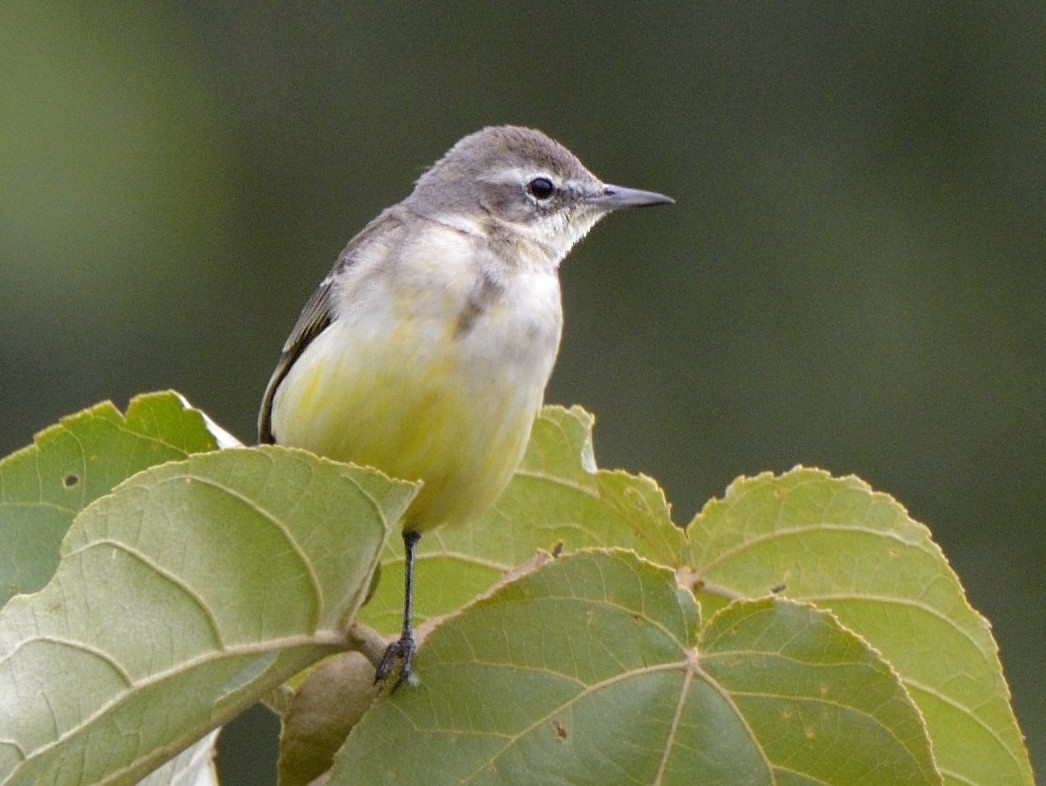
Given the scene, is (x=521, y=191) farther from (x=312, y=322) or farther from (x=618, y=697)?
(x=618, y=697)

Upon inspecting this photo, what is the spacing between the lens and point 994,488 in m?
11.9

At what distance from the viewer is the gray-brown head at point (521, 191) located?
439 centimetres

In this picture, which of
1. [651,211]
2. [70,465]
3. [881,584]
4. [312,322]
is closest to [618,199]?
[312,322]

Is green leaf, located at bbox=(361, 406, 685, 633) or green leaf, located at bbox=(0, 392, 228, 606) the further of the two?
green leaf, located at bbox=(361, 406, 685, 633)

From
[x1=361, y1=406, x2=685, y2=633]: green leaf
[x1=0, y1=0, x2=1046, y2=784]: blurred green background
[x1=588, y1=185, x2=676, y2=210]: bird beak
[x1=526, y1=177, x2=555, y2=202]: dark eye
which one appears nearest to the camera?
[x1=361, y1=406, x2=685, y2=633]: green leaf

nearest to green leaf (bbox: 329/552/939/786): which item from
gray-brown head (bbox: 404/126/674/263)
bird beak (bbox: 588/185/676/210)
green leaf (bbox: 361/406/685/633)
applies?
green leaf (bbox: 361/406/685/633)

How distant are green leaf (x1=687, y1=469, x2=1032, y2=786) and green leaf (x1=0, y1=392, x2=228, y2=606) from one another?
2.97 ft

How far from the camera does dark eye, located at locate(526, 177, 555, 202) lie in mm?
4547

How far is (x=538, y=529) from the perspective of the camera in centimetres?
322

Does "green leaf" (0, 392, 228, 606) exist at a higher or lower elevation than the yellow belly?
higher

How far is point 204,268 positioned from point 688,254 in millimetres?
3685

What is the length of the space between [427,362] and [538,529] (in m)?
0.44

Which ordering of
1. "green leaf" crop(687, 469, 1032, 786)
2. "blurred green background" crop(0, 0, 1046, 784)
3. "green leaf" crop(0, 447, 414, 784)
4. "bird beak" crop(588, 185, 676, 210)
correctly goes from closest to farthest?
"green leaf" crop(0, 447, 414, 784) < "green leaf" crop(687, 469, 1032, 786) < "bird beak" crop(588, 185, 676, 210) < "blurred green background" crop(0, 0, 1046, 784)

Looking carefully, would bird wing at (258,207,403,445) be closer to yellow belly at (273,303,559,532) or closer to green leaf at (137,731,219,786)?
yellow belly at (273,303,559,532)
